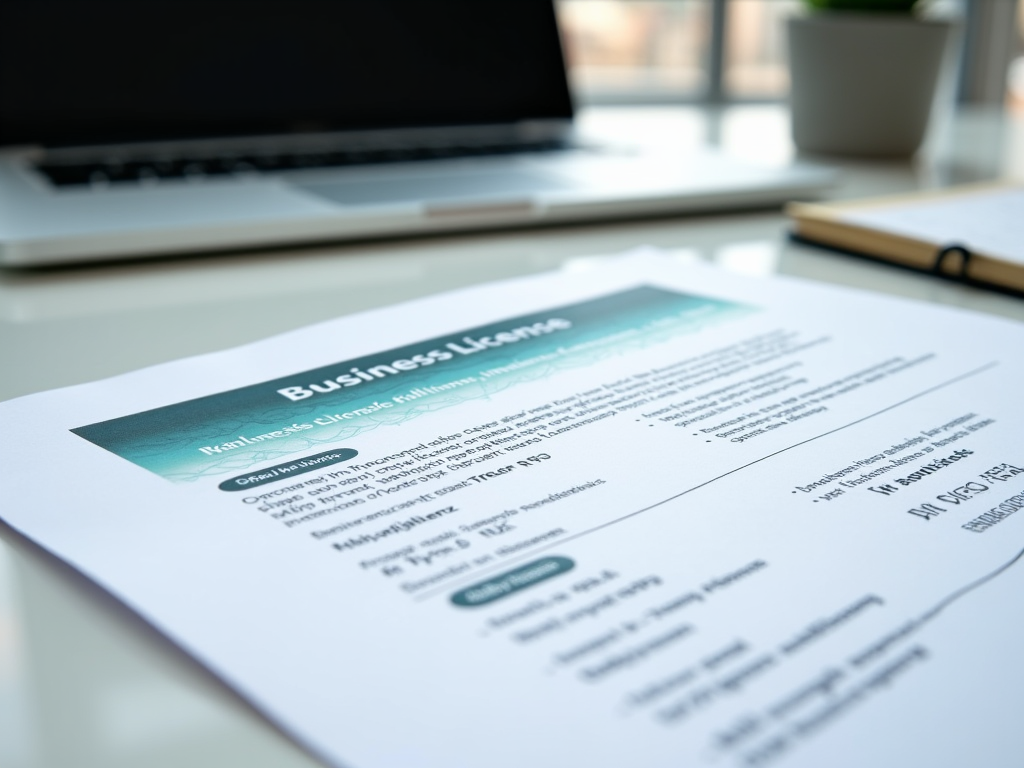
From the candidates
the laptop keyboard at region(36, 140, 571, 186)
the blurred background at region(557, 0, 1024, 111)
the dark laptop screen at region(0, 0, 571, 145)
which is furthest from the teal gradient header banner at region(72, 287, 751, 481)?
the blurred background at region(557, 0, 1024, 111)

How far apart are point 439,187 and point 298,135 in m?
0.23

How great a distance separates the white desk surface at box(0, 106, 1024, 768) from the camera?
24 centimetres

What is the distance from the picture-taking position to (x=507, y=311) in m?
0.54

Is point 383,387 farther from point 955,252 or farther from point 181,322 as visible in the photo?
point 955,252

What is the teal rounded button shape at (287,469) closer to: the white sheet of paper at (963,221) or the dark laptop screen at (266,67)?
the white sheet of paper at (963,221)

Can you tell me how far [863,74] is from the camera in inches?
38.4

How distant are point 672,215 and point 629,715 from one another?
1.91 feet

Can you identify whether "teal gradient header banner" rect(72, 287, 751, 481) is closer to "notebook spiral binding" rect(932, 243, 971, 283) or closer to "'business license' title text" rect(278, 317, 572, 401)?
"'business license' title text" rect(278, 317, 572, 401)

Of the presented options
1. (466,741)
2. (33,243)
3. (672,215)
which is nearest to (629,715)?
(466,741)

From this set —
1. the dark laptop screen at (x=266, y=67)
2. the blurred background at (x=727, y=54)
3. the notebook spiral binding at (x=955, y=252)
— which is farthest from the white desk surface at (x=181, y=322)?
the blurred background at (x=727, y=54)

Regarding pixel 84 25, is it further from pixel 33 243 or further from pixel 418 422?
pixel 418 422

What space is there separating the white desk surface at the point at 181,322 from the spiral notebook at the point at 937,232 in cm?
1

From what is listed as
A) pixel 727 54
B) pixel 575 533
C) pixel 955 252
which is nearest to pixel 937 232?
pixel 955 252

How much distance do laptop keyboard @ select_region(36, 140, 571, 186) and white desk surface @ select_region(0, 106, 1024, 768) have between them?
111 millimetres
